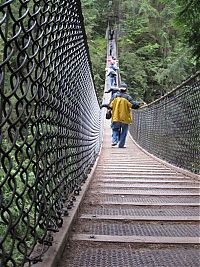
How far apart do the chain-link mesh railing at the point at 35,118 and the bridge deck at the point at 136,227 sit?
0.15 metres

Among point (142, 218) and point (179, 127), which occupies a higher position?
point (179, 127)

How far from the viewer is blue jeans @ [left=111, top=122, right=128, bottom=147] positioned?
810 centimetres

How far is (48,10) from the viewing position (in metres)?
1.52

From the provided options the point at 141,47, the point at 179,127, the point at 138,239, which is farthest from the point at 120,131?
the point at 141,47

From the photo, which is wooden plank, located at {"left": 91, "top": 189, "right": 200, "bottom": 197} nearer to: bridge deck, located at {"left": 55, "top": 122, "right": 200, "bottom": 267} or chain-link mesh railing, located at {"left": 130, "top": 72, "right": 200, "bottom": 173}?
bridge deck, located at {"left": 55, "top": 122, "right": 200, "bottom": 267}

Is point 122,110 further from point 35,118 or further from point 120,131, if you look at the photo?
point 35,118

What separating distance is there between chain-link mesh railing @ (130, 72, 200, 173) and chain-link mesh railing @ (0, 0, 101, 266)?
2.48 meters

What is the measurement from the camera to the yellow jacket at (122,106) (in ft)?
25.8

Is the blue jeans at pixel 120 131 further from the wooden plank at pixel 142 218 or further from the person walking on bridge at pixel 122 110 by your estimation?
the wooden plank at pixel 142 218

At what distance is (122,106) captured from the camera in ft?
25.9

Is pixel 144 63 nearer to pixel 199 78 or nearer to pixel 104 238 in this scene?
pixel 199 78

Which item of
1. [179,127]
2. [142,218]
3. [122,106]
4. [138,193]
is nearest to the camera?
[142,218]

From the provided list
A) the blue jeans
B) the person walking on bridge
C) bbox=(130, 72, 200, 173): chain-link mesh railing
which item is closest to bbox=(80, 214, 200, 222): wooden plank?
bbox=(130, 72, 200, 173): chain-link mesh railing

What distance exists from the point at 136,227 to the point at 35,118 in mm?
970
